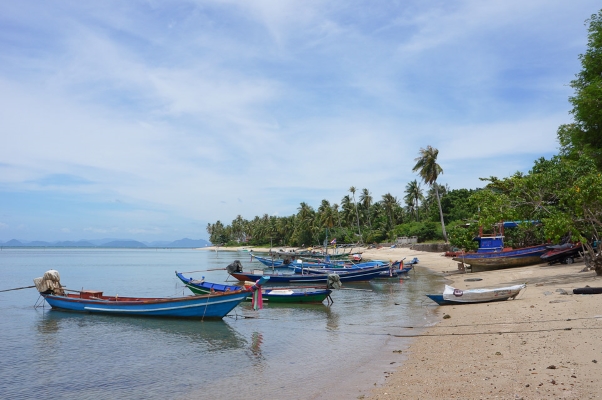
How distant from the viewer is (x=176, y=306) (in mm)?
18781

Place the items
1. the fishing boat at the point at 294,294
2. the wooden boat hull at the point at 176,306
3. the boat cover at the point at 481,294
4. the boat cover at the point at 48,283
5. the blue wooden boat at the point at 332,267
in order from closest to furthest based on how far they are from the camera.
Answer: the boat cover at the point at 481,294 < the wooden boat hull at the point at 176,306 < the boat cover at the point at 48,283 < the fishing boat at the point at 294,294 < the blue wooden boat at the point at 332,267

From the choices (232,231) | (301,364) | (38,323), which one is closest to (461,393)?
(301,364)

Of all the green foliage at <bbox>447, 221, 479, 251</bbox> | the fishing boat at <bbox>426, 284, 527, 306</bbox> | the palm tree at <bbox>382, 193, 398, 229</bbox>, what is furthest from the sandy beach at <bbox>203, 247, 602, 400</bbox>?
the palm tree at <bbox>382, 193, 398, 229</bbox>

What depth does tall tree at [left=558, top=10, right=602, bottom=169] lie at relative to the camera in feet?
84.0

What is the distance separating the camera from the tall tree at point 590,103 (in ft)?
84.0

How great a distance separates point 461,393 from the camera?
23.2ft

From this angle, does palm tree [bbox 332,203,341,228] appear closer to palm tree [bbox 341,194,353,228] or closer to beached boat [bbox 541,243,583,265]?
palm tree [bbox 341,194,353,228]

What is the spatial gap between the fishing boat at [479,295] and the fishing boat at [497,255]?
47.7 ft

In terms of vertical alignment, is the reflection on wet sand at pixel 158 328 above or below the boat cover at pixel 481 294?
below

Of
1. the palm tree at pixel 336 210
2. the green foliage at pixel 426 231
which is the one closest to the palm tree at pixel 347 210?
the palm tree at pixel 336 210

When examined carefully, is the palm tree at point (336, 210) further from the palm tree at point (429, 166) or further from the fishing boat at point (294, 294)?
the fishing boat at point (294, 294)

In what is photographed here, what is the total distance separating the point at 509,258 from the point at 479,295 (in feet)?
52.9

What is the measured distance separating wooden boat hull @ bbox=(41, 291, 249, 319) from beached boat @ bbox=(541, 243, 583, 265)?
21.4m

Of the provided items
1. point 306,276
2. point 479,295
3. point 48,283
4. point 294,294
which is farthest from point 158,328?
point 306,276
